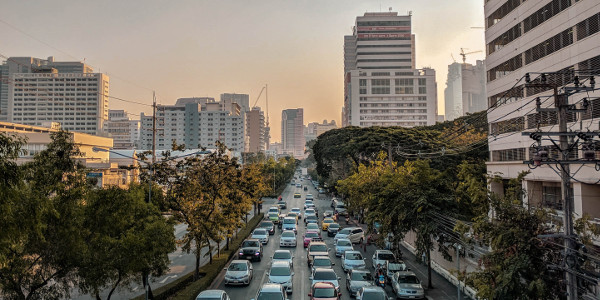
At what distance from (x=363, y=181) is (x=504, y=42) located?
56.0 feet

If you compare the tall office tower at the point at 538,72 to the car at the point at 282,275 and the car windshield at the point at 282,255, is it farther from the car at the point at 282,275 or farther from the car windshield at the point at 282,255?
the car windshield at the point at 282,255

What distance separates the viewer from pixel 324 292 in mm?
19109

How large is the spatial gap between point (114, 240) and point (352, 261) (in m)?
16.0

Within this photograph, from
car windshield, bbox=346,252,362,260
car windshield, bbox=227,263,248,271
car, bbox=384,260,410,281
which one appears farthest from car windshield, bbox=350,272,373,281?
car windshield, bbox=227,263,248,271

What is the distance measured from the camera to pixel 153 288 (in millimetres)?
23781

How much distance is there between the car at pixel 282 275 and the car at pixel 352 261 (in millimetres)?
5335

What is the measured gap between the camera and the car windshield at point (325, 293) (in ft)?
62.1

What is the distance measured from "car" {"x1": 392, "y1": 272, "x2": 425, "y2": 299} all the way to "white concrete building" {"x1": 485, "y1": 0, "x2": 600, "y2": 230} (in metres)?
7.19

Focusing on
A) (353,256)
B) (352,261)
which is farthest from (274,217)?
(352,261)

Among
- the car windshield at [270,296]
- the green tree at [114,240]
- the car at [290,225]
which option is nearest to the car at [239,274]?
the car windshield at [270,296]

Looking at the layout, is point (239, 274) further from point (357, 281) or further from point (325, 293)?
point (357, 281)

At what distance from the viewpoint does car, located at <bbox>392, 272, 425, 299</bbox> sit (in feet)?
68.6

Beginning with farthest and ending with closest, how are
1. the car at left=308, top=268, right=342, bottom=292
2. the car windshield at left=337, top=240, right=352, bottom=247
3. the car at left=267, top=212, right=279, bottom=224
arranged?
1. the car at left=267, top=212, right=279, bottom=224
2. the car windshield at left=337, top=240, right=352, bottom=247
3. the car at left=308, top=268, right=342, bottom=292

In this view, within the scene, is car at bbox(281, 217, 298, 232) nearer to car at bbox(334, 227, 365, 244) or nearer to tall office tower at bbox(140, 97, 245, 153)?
car at bbox(334, 227, 365, 244)
